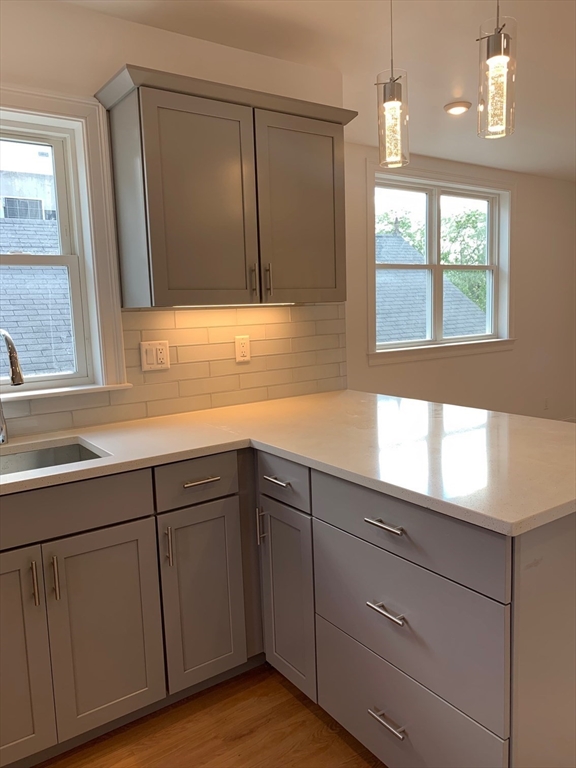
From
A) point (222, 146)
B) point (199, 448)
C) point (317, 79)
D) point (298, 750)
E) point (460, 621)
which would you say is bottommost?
point (298, 750)

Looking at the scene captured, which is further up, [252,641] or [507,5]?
[507,5]

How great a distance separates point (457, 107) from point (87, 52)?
78.8 inches

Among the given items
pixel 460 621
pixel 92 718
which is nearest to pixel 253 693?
pixel 92 718

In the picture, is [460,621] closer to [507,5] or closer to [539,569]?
[539,569]

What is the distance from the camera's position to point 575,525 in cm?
126

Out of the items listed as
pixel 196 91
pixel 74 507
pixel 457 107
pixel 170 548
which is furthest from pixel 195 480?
pixel 457 107

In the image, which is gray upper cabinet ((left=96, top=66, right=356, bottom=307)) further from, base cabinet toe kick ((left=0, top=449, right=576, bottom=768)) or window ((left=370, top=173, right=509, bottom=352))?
window ((left=370, top=173, right=509, bottom=352))

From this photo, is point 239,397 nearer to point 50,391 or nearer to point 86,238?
point 50,391

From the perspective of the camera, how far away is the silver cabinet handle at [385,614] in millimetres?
1409

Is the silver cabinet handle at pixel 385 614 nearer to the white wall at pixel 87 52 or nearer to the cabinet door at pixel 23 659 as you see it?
the cabinet door at pixel 23 659

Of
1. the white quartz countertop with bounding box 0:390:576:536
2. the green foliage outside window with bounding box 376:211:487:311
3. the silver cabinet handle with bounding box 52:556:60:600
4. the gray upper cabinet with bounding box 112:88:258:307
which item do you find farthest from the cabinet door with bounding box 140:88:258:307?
the green foliage outside window with bounding box 376:211:487:311

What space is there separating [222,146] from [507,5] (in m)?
1.20

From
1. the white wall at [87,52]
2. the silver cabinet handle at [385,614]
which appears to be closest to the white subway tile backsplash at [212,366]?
the white wall at [87,52]

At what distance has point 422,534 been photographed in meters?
1.33
